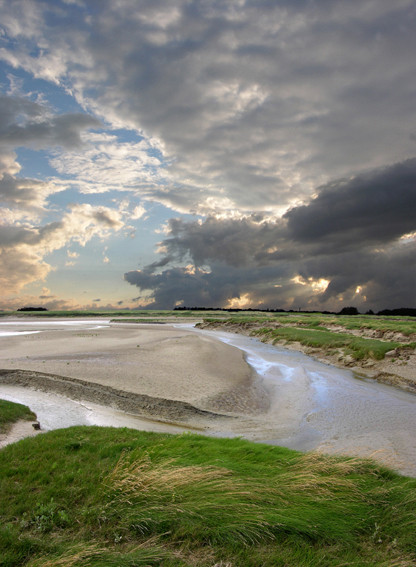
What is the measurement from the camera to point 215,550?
5.62 meters

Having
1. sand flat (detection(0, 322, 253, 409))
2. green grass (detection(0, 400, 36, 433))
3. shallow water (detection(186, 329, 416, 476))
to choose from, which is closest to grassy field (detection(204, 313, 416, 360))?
shallow water (detection(186, 329, 416, 476))

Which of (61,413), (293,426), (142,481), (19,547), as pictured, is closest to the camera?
(19,547)

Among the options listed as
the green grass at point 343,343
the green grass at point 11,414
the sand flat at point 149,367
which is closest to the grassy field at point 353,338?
the green grass at point 343,343

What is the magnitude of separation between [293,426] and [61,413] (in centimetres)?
1151

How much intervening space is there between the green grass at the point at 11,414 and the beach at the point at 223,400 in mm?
642

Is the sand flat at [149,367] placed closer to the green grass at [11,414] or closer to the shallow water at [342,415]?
the shallow water at [342,415]

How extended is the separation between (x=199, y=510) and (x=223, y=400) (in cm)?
1248

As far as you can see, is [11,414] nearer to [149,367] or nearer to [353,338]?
[149,367]

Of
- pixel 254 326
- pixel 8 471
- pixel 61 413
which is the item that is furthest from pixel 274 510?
pixel 254 326

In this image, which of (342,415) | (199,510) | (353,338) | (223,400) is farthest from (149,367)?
(353,338)

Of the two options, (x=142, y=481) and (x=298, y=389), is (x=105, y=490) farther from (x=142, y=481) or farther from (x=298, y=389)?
(x=298, y=389)

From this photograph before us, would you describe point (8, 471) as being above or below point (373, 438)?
above

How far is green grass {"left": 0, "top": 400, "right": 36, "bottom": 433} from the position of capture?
1316cm

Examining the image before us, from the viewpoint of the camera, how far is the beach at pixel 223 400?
1385cm
